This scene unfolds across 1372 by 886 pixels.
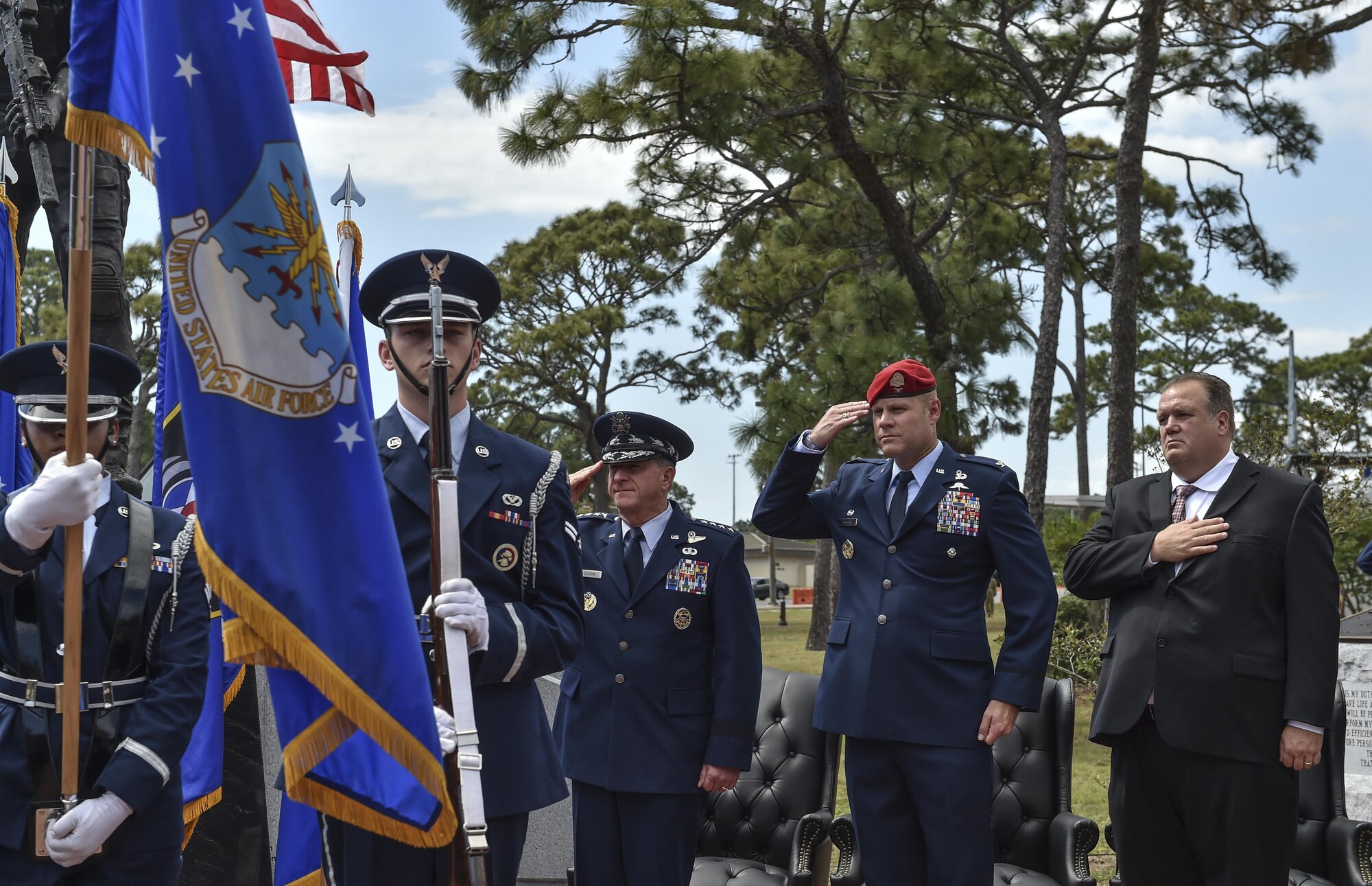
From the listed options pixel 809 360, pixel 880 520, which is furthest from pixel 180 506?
pixel 809 360

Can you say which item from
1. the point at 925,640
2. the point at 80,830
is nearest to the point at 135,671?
the point at 80,830

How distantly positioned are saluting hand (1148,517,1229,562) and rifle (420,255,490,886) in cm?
253

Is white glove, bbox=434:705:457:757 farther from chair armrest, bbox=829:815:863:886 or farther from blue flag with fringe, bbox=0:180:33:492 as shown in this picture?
blue flag with fringe, bbox=0:180:33:492

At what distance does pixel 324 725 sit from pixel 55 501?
84cm

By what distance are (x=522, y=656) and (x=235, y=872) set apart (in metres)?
3.12

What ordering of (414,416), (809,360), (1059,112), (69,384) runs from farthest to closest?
1. (809,360)
2. (1059,112)
3. (414,416)
4. (69,384)

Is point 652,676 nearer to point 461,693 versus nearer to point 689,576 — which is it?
point 689,576

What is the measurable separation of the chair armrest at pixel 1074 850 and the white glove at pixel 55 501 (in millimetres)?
3431

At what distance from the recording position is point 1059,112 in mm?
11906

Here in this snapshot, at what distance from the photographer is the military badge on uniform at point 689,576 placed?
182 inches

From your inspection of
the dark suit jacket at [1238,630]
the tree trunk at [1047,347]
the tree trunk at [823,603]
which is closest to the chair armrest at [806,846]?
the dark suit jacket at [1238,630]

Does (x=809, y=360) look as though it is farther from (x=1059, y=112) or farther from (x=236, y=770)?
(x=236, y=770)

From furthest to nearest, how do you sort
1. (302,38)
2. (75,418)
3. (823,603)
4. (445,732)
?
1. (823,603)
2. (302,38)
3. (75,418)
4. (445,732)

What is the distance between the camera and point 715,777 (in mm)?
4395
